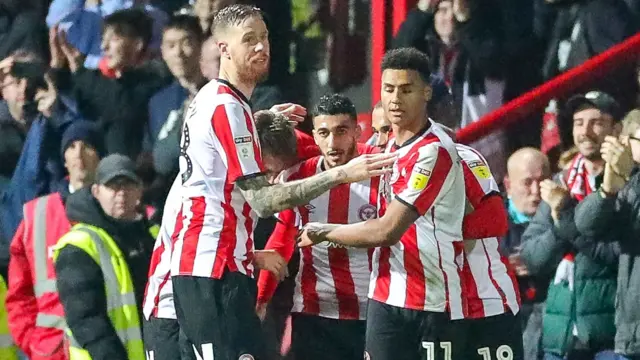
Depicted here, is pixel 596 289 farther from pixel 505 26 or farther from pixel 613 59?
pixel 505 26

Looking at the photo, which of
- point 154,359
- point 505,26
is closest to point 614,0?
point 505,26

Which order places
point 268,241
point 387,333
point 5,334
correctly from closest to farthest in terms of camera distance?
point 387,333, point 268,241, point 5,334

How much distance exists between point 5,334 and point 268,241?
2.38m

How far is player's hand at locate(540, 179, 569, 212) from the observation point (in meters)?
7.25

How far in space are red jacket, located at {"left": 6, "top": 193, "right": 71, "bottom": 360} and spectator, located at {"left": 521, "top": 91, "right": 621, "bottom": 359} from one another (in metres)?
2.46

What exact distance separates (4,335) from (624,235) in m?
3.47

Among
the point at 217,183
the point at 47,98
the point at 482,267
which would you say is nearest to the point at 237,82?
the point at 217,183

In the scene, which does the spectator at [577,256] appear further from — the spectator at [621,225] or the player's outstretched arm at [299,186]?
the player's outstretched arm at [299,186]

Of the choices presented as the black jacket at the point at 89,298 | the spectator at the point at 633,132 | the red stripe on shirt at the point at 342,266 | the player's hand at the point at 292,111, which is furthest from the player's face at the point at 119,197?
the spectator at the point at 633,132

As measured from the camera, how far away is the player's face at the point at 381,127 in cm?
706

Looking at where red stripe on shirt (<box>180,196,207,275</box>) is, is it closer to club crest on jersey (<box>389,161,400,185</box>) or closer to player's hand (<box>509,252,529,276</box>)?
club crest on jersey (<box>389,161,400,185</box>)

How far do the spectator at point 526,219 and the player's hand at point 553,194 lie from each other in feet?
0.67

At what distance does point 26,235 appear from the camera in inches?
328

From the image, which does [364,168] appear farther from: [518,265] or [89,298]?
[89,298]
